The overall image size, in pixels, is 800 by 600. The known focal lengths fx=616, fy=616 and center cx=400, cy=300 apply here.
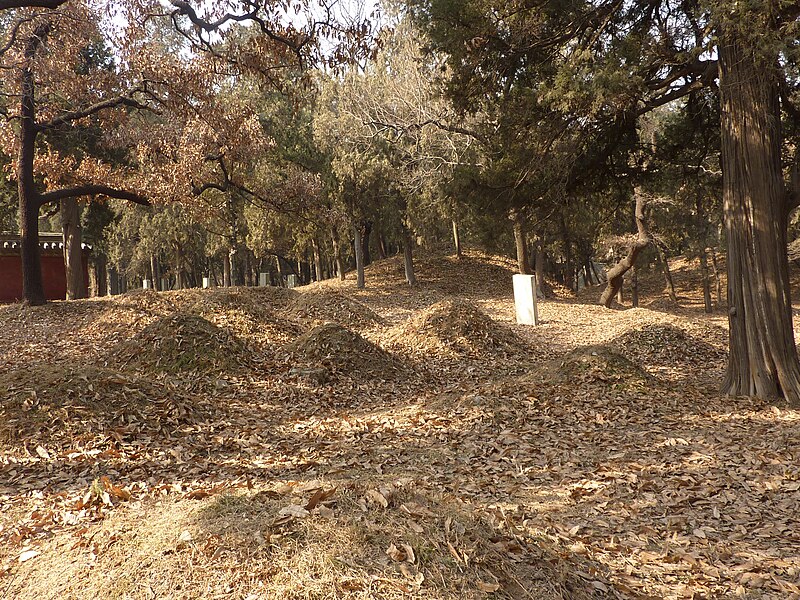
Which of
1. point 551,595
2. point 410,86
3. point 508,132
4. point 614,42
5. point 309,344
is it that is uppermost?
point 410,86

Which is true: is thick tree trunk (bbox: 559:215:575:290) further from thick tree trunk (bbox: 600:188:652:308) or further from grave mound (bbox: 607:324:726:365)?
grave mound (bbox: 607:324:726:365)

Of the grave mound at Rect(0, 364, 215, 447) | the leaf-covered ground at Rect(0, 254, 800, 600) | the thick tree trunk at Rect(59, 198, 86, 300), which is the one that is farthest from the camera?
the thick tree trunk at Rect(59, 198, 86, 300)

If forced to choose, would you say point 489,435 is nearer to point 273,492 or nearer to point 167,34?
point 273,492

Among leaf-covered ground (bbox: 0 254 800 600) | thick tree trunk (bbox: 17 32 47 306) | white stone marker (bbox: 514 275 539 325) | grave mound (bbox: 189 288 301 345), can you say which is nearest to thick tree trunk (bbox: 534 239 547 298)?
white stone marker (bbox: 514 275 539 325)

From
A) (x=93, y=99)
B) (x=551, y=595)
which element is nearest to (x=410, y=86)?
(x=93, y=99)

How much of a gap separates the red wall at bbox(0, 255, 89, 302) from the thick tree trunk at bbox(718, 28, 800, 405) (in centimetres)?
1720

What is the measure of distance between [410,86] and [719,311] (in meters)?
15.1

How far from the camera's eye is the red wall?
17797 millimetres

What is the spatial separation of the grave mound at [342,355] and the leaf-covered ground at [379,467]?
1.7 inches

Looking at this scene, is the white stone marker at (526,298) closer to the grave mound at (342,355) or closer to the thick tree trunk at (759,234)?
the grave mound at (342,355)

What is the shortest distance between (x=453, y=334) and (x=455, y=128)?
7602 millimetres

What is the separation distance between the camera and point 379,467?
19.0ft

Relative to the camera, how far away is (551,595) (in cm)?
314

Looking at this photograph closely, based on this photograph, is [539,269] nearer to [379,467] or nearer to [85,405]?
[379,467]
